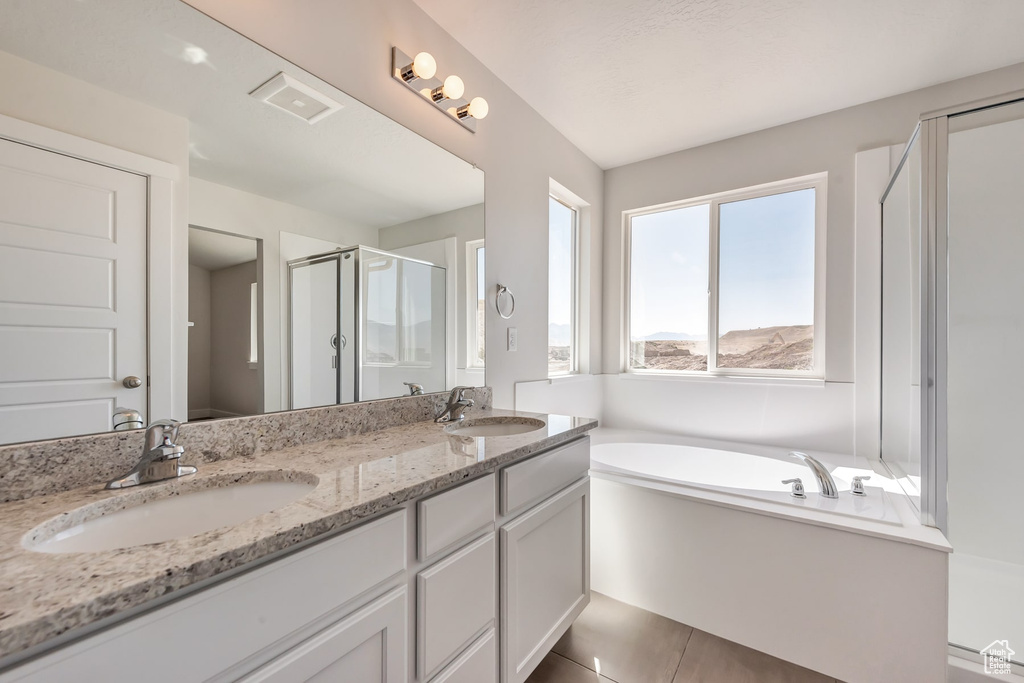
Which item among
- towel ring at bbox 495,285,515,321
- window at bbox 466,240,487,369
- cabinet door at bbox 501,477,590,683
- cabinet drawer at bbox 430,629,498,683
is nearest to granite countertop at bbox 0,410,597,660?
cabinet door at bbox 501,477,590,683

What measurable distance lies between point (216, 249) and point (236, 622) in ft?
2.80

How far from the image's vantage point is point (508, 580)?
3.90 ft

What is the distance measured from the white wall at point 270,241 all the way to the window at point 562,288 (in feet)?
5.38

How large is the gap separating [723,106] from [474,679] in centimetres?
277

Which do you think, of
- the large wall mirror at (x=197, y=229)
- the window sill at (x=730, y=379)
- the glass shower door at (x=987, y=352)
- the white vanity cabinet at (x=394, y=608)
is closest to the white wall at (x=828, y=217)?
the window sill at (x=730, y=379)

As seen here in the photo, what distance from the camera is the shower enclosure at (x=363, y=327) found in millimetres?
1260

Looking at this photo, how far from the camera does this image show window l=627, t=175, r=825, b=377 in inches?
99.5

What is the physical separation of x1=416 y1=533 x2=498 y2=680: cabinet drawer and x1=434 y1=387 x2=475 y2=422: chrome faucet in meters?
0.61

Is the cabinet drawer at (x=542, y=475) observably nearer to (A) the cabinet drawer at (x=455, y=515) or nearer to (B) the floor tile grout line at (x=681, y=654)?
(A) the cabinet drawer at (x=455, y=515)

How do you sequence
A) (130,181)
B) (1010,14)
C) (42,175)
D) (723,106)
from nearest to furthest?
(42,175)
(130,181)
(1010,14)
(723,106)

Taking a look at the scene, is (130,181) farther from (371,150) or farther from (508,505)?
(508,505)

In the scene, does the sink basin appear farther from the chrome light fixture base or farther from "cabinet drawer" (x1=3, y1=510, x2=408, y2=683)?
the chrome light fixture base

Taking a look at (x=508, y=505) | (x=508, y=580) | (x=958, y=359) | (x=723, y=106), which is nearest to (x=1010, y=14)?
(x=723, y=106)

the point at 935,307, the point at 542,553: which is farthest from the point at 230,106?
the point at 935,307
